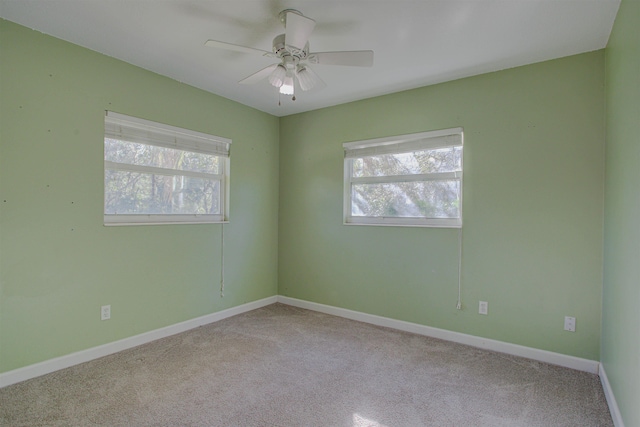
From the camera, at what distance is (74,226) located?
2.51m

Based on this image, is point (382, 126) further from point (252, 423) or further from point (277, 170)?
point (252, 423)

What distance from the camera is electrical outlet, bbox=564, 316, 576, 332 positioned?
2529 millimetres

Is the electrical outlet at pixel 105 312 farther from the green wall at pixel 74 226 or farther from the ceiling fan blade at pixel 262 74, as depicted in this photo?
the ceiling fan blade at pixel 262 74

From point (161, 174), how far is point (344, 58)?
2.03 metres

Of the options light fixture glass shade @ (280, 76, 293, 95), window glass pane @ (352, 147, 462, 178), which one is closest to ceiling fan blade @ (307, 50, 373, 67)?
light fixture glass shade @ (280, 76, 293, 95)

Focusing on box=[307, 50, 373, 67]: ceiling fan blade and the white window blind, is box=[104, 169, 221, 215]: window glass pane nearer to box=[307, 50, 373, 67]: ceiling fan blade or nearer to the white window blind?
the white window blind

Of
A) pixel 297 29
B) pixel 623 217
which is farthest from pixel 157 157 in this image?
pixel 623 217

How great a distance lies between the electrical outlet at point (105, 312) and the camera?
2668 mm

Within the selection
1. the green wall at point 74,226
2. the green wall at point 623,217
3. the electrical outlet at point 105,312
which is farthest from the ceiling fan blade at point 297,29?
the electrical outlet at point 105,312

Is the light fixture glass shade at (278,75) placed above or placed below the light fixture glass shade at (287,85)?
above

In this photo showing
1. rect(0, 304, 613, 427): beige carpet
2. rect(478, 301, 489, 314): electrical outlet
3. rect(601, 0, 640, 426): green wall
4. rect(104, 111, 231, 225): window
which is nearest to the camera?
rect(601, 0, 640, 426): green wall

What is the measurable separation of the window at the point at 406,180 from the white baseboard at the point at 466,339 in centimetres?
101

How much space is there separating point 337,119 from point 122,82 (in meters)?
2.14

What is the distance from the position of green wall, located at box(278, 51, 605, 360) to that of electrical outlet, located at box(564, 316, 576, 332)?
1.5 inches
